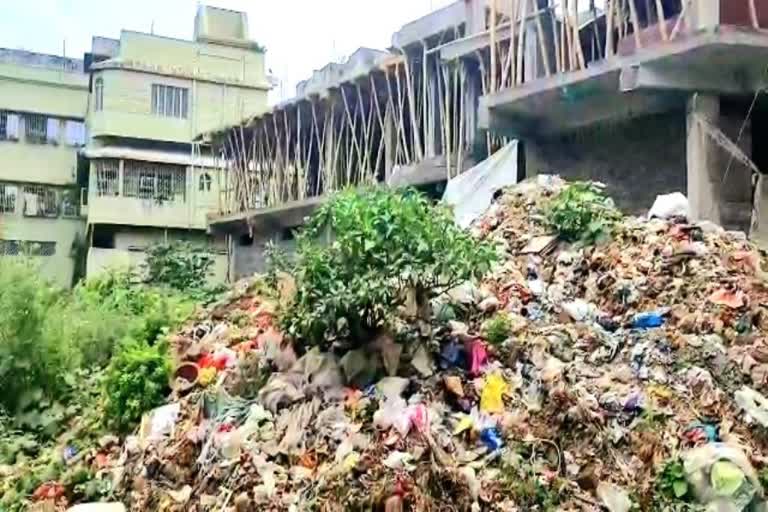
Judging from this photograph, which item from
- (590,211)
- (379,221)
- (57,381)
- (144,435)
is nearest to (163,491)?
(144,435)

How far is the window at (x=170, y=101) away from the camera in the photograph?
82.9ft

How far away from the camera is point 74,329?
9.06 meters

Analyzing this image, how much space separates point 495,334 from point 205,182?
19516 millimetres

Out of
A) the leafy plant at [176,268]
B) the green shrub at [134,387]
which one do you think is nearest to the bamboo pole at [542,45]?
the green shrub at [134,387]

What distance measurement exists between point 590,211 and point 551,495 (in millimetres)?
3847

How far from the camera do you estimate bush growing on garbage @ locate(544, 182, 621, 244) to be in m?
8.73

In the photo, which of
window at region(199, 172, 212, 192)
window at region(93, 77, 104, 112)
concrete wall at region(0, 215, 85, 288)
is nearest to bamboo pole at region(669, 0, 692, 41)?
window at region(199, 172, 212, 192)

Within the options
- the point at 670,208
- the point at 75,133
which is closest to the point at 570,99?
the point at 670,208

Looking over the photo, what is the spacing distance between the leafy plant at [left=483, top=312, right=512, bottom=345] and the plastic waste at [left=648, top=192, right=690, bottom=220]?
2776 mm

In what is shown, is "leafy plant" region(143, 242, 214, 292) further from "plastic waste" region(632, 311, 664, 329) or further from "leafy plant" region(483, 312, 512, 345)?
"plastic waste" region(632, 311, 664, 329)

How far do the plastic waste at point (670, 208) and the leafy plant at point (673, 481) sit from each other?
369cm

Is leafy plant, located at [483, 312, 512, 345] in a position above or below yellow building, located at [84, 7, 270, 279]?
below

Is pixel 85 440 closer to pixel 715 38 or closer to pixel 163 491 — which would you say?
pixel 163 491

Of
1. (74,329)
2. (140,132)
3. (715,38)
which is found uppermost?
(140,132)
